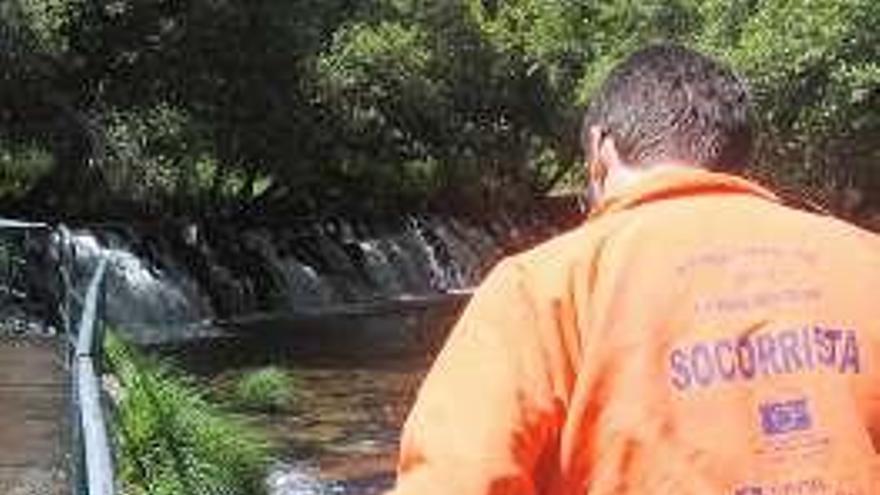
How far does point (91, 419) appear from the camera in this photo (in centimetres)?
465

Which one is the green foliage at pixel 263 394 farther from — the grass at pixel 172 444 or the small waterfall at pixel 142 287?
the small waterfall at pixel 142 287

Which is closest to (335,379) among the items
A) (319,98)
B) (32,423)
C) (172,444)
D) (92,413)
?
(32,423)

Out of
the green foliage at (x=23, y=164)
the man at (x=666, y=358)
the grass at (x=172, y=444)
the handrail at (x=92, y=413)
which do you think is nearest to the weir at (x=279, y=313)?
the grass at (x=172, y=444)

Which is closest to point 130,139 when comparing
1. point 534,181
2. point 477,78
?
point 477,78

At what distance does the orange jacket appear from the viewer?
2697 millimetres

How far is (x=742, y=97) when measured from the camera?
2.92 metres

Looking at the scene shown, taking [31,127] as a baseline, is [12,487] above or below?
below

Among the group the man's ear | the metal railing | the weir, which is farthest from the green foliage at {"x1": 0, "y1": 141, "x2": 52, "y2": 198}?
the man's ear

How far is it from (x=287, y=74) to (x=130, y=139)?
10.4ft

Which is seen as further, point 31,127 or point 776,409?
point 31,127

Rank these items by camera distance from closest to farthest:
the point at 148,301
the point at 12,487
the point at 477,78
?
1. the point at 12,487
2. the point at 148,301
3. the point at 477,78

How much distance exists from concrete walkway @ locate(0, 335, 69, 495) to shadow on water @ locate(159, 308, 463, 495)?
4.97 ft

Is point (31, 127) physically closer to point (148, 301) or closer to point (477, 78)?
point (148, 301)

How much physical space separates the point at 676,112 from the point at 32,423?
39.1ft
